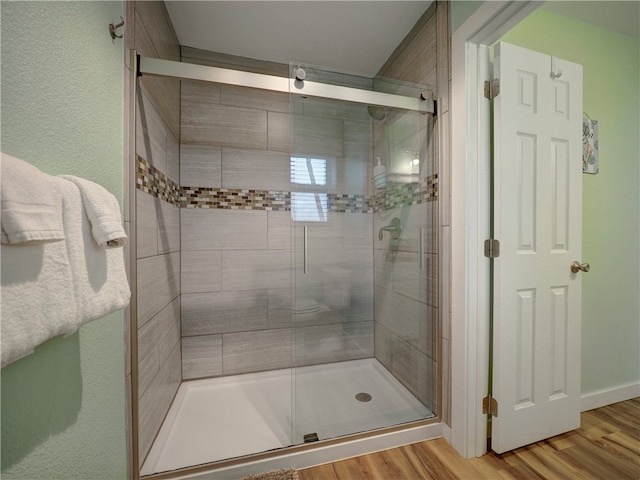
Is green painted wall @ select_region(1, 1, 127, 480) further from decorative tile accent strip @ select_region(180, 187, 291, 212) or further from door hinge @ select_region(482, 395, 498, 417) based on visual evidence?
door hinge @ select_region(482, 395, 498, 417)

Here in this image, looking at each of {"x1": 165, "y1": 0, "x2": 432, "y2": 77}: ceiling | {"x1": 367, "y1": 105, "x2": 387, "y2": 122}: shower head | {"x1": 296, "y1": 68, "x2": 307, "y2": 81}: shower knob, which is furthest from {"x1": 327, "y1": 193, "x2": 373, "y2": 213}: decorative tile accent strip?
{"x1": 165, "y1": 0, "x2": 432, "y2": 77}: ceiling

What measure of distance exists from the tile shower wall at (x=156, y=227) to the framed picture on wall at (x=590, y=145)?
8.28 ft

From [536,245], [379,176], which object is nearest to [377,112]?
[379,176]

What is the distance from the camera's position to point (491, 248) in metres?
1.29

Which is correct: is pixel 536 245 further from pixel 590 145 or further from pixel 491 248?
pixel 590 145

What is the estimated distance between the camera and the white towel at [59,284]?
0.46m

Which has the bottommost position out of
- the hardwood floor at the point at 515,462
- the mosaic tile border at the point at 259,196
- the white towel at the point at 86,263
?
the hardwood floor at the point at 515,462

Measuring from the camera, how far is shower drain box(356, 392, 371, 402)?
1.57m

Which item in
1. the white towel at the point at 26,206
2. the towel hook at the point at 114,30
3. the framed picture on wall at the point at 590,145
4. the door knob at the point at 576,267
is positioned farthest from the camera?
the framed picture on wall at the point at 590,145

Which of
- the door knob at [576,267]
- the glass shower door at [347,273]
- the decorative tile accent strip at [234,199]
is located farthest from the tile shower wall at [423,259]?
the decorative tile accent strip at [234,199]

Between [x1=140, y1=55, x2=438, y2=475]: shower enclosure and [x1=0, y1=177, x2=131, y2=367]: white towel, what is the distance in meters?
0.88

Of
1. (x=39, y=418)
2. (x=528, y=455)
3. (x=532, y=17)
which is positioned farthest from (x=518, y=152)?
(x=39, y=418)

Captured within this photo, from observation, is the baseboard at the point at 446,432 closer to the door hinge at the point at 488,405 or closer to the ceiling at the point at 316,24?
the door hinge at the point at 488,405

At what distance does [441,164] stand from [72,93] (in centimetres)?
154
